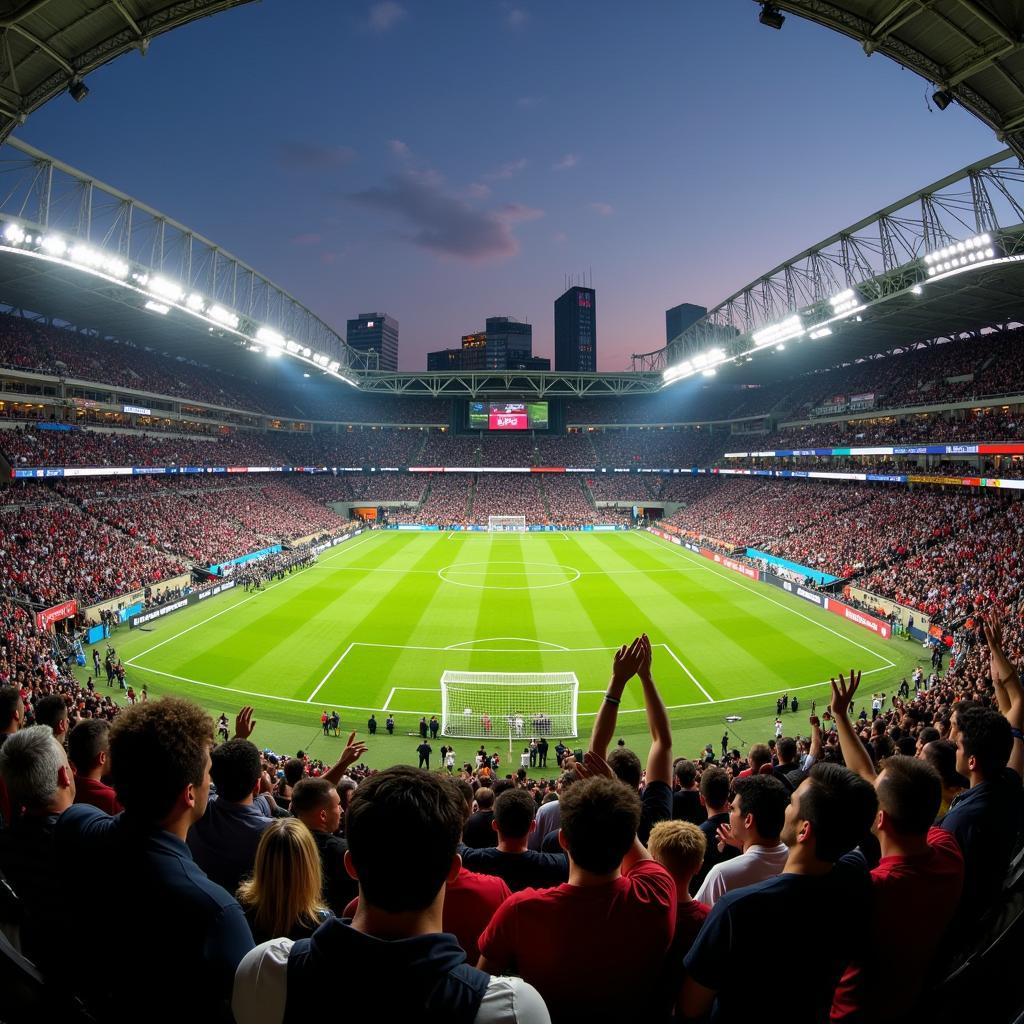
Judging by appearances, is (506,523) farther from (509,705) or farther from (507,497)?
(509,705)

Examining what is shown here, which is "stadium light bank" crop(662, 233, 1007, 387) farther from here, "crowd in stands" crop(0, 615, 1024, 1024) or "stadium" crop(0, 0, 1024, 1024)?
"crowd in stands" crop(0, 615, 1024, 1024)

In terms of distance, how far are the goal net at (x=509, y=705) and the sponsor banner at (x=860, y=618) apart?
55.7ft

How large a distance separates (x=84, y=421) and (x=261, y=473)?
2587cm

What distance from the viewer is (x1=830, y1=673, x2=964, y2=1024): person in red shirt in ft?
11.2

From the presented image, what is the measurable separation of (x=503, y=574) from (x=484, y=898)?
4496 cm

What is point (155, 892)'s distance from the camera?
268 cm

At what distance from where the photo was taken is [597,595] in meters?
41.4

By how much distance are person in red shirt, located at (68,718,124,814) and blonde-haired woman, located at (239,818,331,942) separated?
2393mm

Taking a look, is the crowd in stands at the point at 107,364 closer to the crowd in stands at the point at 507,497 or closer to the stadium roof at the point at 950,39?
the crowd in stands at the point at 507,497

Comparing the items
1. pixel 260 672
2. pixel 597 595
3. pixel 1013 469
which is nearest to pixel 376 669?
pixel 260 672

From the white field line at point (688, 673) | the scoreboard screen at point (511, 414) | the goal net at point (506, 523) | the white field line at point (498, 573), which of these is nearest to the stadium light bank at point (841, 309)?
the white field line at point (498, 573)

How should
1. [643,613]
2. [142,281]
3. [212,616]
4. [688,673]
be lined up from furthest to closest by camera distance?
[643,613]
[142,281]
[212,616]
[688,673]

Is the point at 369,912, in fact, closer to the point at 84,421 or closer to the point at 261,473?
the point at 84,421

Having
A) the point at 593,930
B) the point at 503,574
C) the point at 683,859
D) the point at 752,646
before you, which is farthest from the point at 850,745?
the point at 503,574
